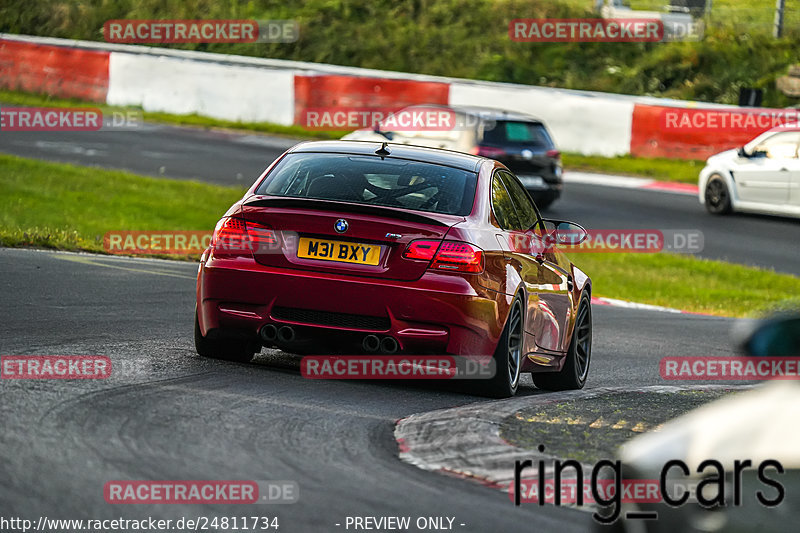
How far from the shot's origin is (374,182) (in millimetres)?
8312

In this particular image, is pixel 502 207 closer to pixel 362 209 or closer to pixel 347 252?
pixel 362 209

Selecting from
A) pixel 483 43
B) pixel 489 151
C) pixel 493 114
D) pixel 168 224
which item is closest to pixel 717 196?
pixel 493 114

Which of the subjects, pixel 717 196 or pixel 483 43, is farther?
pixel 483 43

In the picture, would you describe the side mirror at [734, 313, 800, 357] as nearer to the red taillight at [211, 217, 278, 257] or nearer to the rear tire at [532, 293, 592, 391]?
the red taillight at [211, 217, 278, 257]

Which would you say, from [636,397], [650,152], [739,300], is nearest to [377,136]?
[739,300]

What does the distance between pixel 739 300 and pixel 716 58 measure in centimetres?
2051

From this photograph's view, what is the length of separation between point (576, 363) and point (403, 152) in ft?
6.53

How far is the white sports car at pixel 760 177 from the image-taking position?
2342 cm

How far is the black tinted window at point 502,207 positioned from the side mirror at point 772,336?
17.8 feet

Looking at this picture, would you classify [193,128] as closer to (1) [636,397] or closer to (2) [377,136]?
(2) [377,136]

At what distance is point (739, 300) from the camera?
18.0m

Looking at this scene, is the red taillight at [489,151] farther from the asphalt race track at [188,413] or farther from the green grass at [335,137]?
the asphalt race track at [188,413]

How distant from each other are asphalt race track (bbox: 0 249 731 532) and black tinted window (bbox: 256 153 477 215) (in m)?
1.07

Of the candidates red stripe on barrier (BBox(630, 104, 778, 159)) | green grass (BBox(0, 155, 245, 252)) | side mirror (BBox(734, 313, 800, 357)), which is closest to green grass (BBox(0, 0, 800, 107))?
red stripe on barrier (BBox(630, 104, 778, 159))
